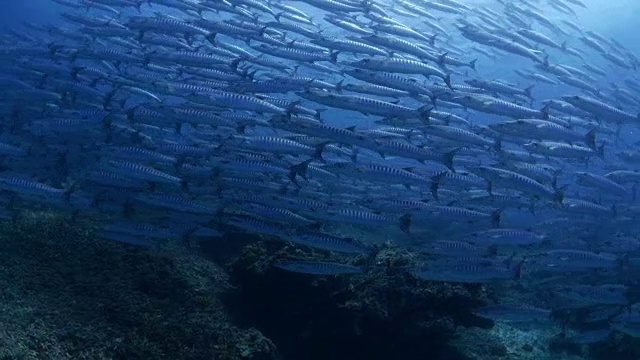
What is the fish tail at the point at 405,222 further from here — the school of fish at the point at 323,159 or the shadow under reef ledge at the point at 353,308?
the shadow under reef ledge at the point at 353,308

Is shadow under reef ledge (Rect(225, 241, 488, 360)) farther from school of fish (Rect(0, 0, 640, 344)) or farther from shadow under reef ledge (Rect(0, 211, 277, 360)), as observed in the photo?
shadow under reef ledge (Rect(0, 211, 277, 360))

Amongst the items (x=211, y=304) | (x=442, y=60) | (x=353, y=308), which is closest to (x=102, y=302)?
(x=211, y=304)

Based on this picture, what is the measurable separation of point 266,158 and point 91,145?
480 centimetres

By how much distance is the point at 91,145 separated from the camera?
430 inches

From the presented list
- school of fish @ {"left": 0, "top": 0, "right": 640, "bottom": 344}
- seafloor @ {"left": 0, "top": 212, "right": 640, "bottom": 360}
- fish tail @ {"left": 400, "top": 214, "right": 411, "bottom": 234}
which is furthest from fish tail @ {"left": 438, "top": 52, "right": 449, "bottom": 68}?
fish tail @ {"left": 400, "top": 214, "right": 411, "bottom": 234}

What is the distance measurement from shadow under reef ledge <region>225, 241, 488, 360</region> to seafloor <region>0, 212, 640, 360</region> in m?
0.02

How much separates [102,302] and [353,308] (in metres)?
3.16

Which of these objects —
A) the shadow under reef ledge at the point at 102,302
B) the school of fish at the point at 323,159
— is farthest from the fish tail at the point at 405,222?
the shadow under reef ledge at the point at 102,302

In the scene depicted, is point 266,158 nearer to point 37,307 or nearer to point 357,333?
point 357,333

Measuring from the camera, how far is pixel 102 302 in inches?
241

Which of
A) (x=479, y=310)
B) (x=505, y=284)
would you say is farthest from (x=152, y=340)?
(x=505, y=284)

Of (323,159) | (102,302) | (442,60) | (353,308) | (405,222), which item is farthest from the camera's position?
(442,60)

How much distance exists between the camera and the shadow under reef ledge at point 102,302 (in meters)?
5.32

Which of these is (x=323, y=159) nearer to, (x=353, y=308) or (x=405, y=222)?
(x=405, y=222)
